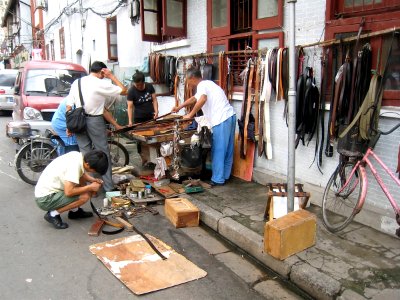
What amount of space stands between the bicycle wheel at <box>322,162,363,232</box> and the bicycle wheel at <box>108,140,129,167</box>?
4184mm

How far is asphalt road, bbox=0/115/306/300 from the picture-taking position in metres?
3.35

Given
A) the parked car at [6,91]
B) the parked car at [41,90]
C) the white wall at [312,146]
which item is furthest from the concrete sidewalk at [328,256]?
the parked car at [6,91]

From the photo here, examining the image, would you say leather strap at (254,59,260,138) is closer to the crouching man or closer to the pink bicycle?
the pink bicycle

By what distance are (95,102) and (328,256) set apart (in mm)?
3897

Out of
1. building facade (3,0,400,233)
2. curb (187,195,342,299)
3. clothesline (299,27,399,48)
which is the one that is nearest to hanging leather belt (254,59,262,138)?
building facade (3,0,400,233)

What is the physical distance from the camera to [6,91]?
644 inches

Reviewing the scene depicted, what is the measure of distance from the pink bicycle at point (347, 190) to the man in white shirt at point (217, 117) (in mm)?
1879

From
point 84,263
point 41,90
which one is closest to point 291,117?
point 84,263

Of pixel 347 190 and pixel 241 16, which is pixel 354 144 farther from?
pixel 241 16

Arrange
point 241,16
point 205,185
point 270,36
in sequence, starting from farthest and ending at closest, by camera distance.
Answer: point 241,16 → point 205,185 → point 270,36

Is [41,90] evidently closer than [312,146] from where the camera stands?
No

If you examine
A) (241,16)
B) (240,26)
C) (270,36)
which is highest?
(241,16)

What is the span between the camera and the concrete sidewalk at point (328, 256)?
319 centimetres

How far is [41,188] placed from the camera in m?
4.68
